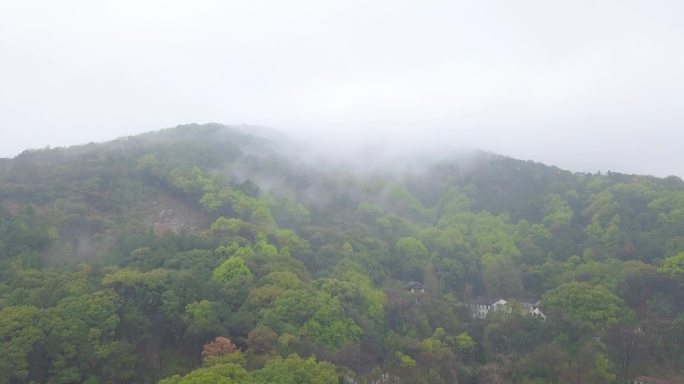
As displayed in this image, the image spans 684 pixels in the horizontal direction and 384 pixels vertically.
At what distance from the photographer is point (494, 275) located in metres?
48.8

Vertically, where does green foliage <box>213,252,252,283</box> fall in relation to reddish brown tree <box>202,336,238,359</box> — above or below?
above

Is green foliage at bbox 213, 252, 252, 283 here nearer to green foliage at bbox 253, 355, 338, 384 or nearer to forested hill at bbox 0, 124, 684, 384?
forested hill at bbox 0, 124, 684, 384

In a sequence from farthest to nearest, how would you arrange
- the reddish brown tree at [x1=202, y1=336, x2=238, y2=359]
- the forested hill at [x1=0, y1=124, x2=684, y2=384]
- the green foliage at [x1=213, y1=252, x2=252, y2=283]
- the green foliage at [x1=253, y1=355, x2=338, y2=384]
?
the green foliage at [x1=213, y1=252, x2=252, y2=283]
the forested hill at [x1=0, y1=124, x2=684, y2=384]
the reddish brown tree at [x1=202, y1=336, x2=238, y2=359]
the green foliage at [x1=253, y1=355, x2=338, y2=384]

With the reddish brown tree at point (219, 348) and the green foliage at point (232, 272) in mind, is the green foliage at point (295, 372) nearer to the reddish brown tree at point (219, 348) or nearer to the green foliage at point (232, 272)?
the reddish brown tree at point (219, 348)

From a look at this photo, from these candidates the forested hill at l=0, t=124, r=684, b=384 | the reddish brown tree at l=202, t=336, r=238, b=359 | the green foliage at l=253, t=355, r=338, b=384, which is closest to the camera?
the green foliage at l=253, t=355, r=338, b=384

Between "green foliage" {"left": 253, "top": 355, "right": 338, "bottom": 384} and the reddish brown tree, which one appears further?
the reddish brown tree

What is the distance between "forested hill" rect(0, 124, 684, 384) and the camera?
28922mm

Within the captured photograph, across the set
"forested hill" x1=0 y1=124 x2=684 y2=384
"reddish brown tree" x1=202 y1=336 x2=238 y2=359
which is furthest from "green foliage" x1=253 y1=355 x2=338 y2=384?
"reddish brown tree" x1=202 y1=336 x2=238 y2=359

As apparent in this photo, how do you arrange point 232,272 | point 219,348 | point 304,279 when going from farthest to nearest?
point 304,279 < point 232,272 < point 219,348

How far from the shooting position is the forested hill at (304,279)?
28.9 meters

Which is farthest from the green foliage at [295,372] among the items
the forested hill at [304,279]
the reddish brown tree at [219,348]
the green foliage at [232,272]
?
the green foliage at [232,272]

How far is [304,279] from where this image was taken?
38.7 m

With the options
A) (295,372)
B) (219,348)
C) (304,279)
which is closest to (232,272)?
(304,279)

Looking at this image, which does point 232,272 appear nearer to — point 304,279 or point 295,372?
point 304,279
